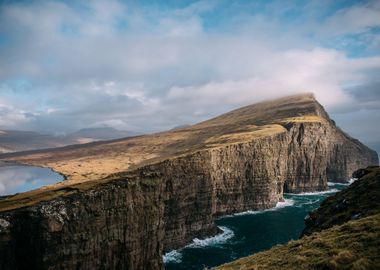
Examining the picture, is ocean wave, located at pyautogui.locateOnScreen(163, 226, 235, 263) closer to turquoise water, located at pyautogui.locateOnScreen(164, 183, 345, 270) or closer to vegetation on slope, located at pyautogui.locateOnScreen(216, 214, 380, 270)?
turquoise water, located at pyautogui.locateOnScreen(164, 183, 345, 270)

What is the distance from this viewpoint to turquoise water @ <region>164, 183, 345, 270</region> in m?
104

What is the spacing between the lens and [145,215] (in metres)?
84.1

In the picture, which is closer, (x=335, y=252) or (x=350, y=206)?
(x=335, y=252)

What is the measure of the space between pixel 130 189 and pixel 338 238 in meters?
57.2

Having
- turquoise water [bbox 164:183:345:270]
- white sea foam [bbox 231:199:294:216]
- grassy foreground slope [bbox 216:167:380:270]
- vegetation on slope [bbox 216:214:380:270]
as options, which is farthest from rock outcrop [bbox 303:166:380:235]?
white sea foam [bbox 231:199:294:216]

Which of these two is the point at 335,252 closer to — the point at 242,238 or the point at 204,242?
the point at 204,242

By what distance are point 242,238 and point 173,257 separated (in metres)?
27.2

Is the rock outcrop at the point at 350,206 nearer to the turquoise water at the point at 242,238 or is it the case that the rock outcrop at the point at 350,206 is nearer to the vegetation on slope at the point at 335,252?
the vegetation on slope at the point at 335,252

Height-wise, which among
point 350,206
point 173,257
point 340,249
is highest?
point 340,249

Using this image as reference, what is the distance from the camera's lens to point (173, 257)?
108 metres

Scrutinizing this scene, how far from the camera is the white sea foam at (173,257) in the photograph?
10511 centimetres

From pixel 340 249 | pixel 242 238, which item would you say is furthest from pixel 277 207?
pixel 340 249

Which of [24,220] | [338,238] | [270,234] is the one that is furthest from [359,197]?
[270,234]

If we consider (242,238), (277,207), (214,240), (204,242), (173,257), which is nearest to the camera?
(173,257)
